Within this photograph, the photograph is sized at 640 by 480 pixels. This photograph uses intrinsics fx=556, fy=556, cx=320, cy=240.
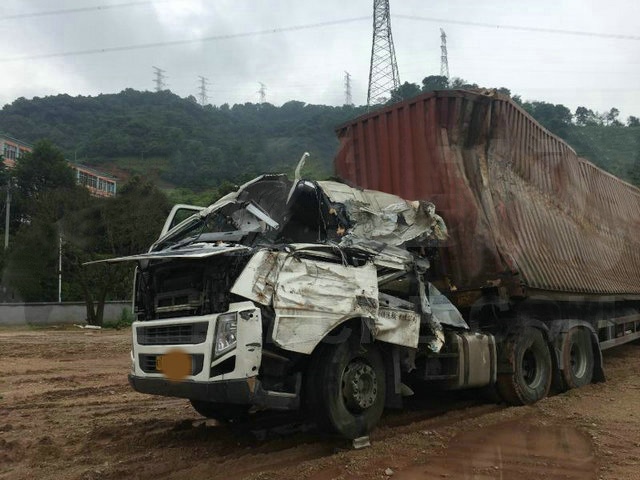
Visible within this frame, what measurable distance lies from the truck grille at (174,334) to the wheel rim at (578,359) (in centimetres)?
574

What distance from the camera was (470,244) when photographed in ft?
20.2

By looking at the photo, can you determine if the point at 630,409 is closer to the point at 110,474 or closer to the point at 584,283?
the point at 584,283

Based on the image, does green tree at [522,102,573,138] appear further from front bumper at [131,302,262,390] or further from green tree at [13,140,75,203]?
front bumper at [131,302,262,390]

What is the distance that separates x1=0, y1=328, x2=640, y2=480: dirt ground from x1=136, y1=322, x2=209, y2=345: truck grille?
97cm

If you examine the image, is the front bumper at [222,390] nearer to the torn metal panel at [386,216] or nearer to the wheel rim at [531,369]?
the torn metal panel at [386,216]

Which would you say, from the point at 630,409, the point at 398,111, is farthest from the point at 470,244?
the point at 630,409

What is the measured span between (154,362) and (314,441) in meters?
1.55

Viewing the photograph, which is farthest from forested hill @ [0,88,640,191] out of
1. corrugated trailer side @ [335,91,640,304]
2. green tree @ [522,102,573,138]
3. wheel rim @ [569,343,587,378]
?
wheel rim @ [569,343,587,378]

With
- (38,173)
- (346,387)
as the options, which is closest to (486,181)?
(346,387)

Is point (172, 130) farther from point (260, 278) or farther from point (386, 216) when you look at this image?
point (260, 278)

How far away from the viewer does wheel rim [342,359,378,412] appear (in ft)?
14.7

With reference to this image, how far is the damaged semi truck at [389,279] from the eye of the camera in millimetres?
4133

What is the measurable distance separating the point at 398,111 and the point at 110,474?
5056mm

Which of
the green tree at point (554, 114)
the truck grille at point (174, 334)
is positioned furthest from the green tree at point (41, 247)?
the green tree at point (554, 114)
